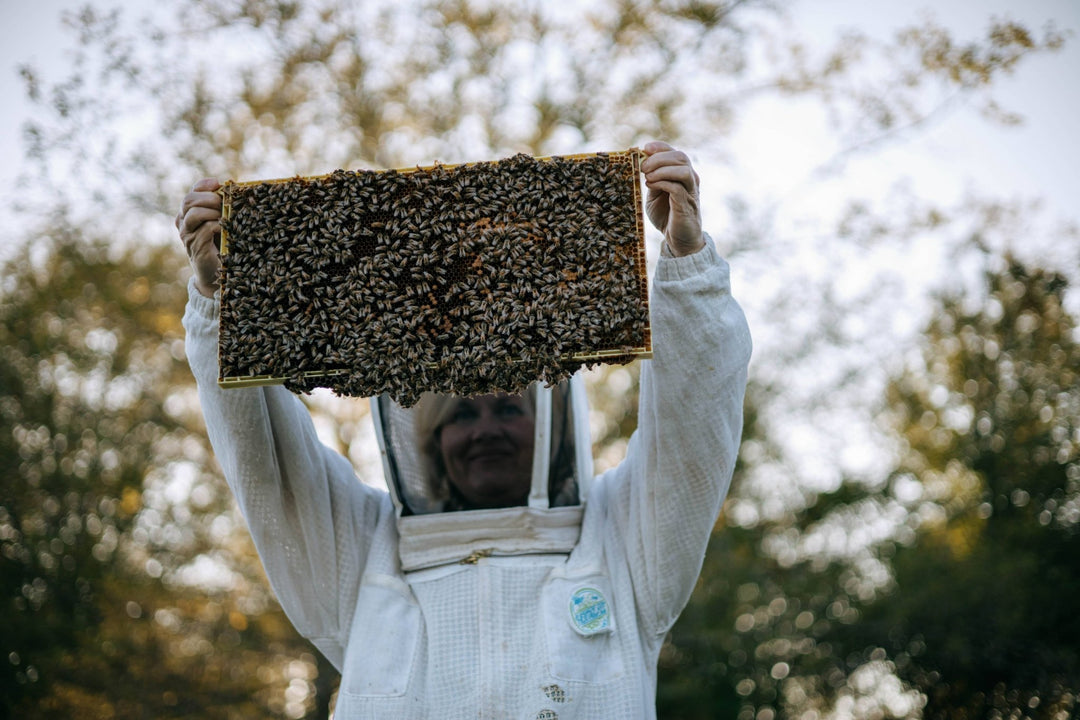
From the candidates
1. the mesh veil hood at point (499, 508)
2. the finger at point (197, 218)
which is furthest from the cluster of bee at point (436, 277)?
the mesh veil hood at point (499, 508)

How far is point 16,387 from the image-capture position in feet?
37.1

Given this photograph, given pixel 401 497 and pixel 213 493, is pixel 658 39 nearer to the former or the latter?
pixel 213 493

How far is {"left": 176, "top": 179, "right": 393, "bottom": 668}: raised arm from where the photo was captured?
3387 mm

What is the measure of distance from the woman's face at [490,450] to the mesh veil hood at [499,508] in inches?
2.2

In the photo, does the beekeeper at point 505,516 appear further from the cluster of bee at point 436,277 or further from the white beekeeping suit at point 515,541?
the cluster of bee at point 436,277

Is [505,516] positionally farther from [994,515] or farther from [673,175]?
[994,515]

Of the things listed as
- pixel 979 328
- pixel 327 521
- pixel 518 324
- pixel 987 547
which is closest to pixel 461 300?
pixel 518 324

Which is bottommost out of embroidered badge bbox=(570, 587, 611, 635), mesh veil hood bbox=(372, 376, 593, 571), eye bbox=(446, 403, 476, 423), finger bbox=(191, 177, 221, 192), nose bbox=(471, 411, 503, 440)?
embroidered badge bbox=(570, 587, 611, 635)

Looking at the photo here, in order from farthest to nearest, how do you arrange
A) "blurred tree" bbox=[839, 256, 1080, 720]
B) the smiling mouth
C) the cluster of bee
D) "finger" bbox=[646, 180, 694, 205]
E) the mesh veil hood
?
"blurred tree" bbox=[839, 256, 1080, 720]
the smiling mouth
the mesh veil hood
"finger" bbox=[646, 180, 694, 205]
the cluster of bee

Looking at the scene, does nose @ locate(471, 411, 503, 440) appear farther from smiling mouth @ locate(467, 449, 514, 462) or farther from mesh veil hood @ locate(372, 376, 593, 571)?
mesh veil hood @ locate(372, 376, 593, 571)

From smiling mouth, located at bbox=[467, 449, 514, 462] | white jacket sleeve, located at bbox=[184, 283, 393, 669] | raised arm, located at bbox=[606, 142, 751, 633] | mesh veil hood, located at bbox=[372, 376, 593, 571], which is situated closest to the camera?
raised arm, located at bbox=[606, 142, 751, 633]

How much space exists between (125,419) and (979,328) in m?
11.2

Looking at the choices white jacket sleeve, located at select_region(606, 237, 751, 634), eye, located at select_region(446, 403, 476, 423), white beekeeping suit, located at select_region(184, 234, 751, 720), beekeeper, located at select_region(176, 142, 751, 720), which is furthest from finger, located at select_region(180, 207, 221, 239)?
white jacket sleeve, located at select_region(606, 237, 751, 634)

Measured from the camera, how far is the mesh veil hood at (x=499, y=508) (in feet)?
12.6
